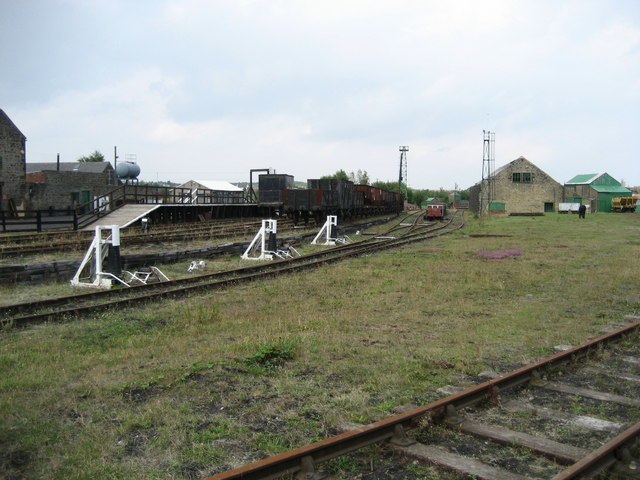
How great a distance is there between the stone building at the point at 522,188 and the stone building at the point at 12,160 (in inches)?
1840

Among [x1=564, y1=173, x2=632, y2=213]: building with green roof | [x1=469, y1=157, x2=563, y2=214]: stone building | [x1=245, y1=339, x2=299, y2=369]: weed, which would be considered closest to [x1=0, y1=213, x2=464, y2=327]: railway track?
[x1=245, y1=339, x2=299, y2=369]: weed

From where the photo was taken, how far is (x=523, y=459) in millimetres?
3961

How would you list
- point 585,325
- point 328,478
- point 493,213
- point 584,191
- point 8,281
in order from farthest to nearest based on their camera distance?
point 584,191 → point 493,213 → point 8,281 → point 585,325 → point 328,478

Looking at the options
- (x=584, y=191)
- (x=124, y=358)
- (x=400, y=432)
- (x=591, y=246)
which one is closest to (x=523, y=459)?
(x=400, y=432)

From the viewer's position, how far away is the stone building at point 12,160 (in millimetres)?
37500

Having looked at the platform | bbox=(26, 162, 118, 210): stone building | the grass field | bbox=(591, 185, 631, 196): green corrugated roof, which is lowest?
the grass field

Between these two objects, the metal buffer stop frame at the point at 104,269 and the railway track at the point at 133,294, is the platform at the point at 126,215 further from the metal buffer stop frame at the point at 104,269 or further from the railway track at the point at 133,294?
the railway track at the point at 133,294

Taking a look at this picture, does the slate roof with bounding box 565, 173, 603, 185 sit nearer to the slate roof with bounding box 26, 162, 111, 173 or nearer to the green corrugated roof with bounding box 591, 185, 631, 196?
the green corrugated roof with bounding box 591, 185, 631, 196

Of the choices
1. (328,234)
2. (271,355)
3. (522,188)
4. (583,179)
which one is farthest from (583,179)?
(271,355)

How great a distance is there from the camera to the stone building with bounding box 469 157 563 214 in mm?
63469

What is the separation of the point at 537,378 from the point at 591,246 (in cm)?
1744

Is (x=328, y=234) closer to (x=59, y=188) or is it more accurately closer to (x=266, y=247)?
(x=266, y=247)

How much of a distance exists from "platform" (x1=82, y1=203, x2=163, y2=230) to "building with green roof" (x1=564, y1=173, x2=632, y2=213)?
174ft

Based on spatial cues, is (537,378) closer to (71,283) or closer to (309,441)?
(309,441)
